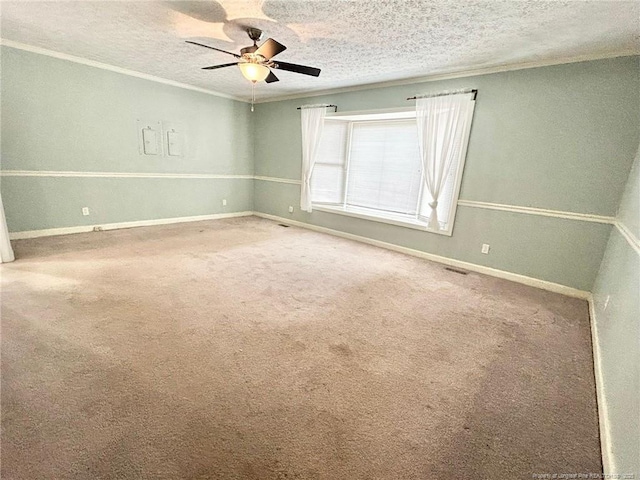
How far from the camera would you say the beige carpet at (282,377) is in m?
1.18

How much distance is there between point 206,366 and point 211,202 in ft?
15.1

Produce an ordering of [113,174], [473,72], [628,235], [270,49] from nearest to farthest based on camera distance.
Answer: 1. [628,235]
2. [270,49]
3. [473,72]
4. [113,174]

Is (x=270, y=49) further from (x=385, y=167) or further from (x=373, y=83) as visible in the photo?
(x=385, y=167)

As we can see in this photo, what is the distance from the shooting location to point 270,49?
2.30 metres

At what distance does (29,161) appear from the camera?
3646mm

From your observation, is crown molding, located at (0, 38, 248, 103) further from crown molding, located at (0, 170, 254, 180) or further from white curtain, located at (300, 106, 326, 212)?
white curtain, located at (300, 106, 326, 212)

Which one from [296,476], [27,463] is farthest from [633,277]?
[27,463]

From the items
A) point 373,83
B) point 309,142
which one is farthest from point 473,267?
point 309,142

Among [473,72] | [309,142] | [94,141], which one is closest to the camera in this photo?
[473,72]

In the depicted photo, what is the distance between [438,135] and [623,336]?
2902mm

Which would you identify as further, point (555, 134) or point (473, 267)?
point (473, 267)

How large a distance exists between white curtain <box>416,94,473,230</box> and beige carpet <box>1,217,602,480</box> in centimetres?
142

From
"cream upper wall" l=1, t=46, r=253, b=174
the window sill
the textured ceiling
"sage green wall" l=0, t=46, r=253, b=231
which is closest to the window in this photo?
the window sill

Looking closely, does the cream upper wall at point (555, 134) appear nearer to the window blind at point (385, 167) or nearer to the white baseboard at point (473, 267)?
the window blind at point (385, 167)
